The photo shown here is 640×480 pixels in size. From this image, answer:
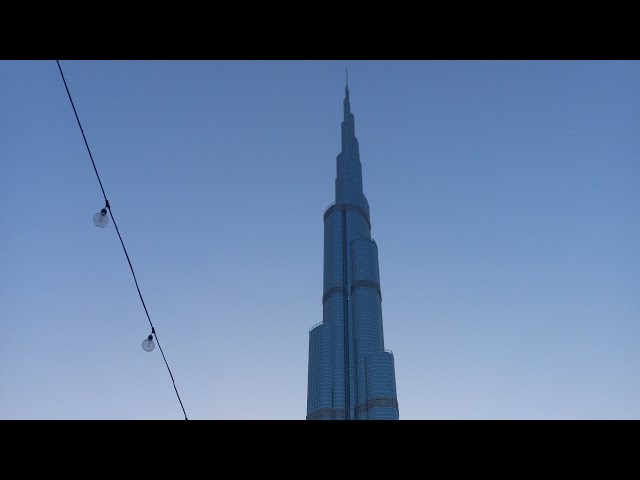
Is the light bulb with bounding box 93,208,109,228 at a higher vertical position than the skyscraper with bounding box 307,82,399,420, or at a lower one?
lower

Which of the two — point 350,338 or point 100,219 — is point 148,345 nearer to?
point 100,219

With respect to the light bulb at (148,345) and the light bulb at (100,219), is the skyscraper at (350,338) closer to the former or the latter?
the light bulb at (148,345)

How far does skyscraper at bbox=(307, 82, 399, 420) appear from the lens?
5487 inches

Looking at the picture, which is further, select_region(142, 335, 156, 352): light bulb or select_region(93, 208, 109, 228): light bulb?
select_region(142, 335, 156, 352): light bulb

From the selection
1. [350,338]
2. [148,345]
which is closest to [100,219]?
[148,345]

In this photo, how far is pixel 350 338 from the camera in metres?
150

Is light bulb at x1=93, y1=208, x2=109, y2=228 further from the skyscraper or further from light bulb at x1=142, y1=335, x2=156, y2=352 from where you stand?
the skyscraper

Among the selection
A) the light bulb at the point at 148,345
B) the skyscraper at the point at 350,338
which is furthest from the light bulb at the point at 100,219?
the skyscraper at the point at 350,338

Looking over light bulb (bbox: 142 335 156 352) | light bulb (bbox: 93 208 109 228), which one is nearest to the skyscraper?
light bulb (bbox: 142 335 156 352)
